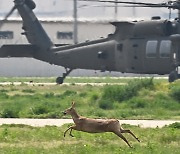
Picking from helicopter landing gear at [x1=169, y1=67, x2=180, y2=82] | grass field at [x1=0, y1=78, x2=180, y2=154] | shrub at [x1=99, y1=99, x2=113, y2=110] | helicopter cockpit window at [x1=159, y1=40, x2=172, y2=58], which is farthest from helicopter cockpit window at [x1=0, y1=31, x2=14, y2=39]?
shrub at [x1=99, y1=99, x2=113, y2=110]

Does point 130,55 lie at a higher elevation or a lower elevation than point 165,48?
lower

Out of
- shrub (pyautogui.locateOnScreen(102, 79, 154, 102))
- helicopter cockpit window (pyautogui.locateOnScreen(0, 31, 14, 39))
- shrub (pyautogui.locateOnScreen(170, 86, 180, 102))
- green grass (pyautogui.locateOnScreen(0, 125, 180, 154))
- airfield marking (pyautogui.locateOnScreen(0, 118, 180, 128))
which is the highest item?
green grass (pyautogui.locateOnScreen(0, 125, 180, 154))

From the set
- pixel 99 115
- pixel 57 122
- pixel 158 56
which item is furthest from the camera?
pixel 158 56

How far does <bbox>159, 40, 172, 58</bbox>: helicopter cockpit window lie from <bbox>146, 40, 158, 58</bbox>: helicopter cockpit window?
0.31 m

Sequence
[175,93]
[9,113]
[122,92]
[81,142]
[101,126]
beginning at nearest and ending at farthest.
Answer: [101,126]
[81,142]
[9,113]
[175,93]
[122,92]

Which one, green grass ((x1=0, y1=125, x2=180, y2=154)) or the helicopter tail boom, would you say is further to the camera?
the helicopter tail boom

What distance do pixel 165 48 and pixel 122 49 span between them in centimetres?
277

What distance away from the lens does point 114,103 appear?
27.6 m

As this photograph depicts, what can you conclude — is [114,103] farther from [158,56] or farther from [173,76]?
[158,56]

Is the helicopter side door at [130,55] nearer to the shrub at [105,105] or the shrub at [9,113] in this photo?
the shrub at [105,105]

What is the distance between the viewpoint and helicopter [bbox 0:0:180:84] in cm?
3350

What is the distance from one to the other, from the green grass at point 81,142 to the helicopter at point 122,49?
1286cm

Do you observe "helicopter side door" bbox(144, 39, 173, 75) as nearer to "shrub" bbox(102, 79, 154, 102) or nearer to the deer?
"shrub" bbox(102, 79, 154, 102)

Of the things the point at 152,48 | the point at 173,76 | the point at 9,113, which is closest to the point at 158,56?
the point at 152,48
